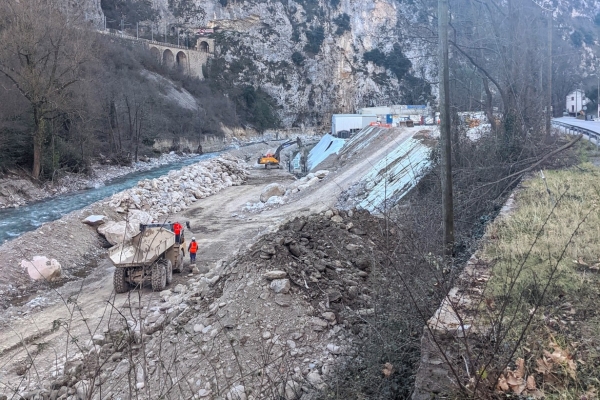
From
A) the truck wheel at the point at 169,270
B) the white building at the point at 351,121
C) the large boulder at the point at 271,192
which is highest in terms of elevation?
the truck wheel at the point at 169,270

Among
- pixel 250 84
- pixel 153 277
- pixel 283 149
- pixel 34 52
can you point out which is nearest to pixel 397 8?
pixel 250 84

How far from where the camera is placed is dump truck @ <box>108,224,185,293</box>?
1102 centimetres

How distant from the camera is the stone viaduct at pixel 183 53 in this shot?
74438 mm

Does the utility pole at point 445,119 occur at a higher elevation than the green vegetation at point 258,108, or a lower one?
higher

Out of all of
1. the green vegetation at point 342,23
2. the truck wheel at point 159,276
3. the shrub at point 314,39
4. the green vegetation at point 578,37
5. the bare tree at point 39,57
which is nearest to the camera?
the truck wheel at point 159,276

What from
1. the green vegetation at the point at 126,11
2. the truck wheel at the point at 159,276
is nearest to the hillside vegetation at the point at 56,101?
the truck wheel at the point at 159,276

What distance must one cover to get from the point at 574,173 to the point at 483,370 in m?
9.55

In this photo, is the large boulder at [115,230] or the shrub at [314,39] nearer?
the large boulder at [115,230]

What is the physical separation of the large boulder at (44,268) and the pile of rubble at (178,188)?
7148mm

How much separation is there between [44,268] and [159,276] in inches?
160

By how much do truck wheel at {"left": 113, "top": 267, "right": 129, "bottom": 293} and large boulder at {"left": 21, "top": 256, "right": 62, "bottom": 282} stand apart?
3048 mm

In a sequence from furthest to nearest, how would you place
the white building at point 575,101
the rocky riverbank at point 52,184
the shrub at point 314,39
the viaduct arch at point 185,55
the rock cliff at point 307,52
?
the shrub at point 314,39
the rock cliff at point 307,52
the viaduct arch at point 185,55
the white building at point 575,101
the rocky riverbank at point 52,184

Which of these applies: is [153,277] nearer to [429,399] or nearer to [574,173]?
[429,399]

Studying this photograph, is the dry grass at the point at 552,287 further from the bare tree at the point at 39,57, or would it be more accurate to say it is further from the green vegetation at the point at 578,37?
the green vegetation at the point at 578,37
